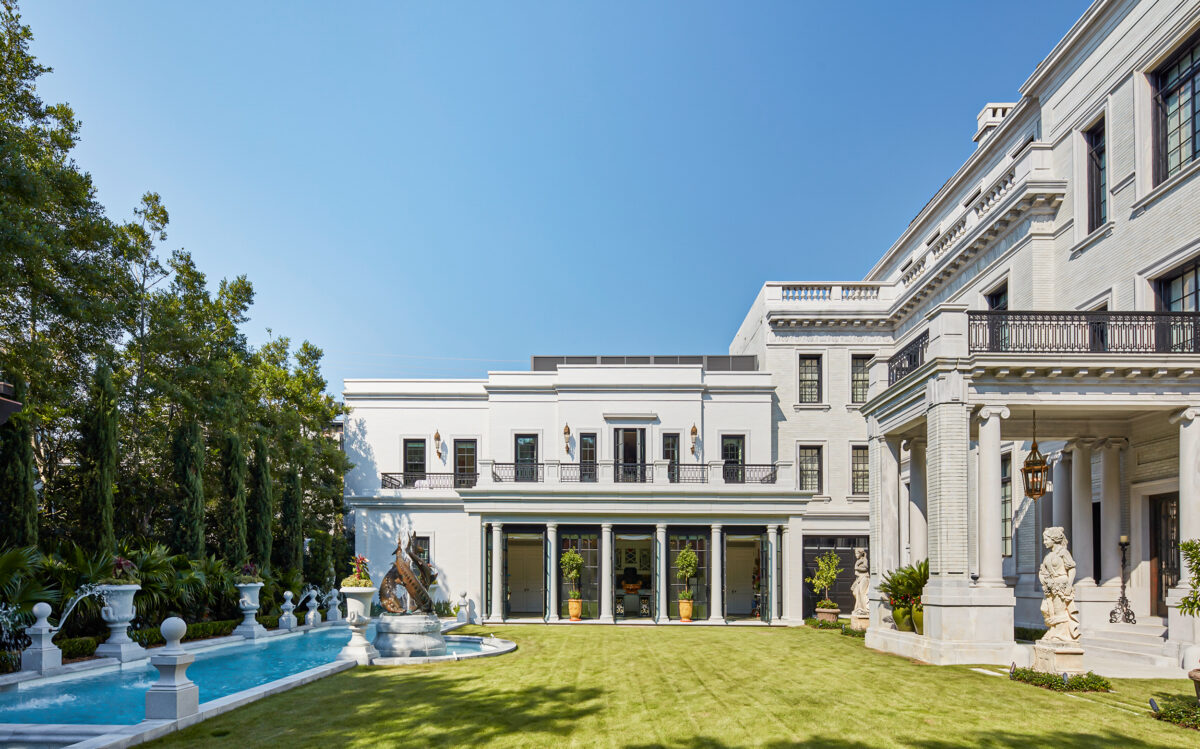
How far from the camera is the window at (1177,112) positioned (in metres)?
15.8

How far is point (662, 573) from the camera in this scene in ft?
85.1

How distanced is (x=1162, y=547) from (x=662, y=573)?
43.8ft

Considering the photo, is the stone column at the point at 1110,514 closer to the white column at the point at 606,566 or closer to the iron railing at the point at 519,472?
the white column at the point at 606,566

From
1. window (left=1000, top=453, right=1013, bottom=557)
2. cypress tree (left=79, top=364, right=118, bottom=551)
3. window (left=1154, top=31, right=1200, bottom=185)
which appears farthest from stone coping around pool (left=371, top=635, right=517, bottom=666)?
window (left=1154, top=31, right=1200, bottom=185)

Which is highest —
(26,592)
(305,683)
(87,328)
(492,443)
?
(87,328)

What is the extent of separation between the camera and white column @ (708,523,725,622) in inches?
1006

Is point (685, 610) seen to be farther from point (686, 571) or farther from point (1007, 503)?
point (1007, 503)

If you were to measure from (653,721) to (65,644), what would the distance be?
10534 millimetres

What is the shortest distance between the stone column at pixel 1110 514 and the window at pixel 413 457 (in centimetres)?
2113

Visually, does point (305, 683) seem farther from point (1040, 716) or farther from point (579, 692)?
point (1040, 716)

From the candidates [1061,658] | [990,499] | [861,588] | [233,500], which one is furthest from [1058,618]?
[233,500]

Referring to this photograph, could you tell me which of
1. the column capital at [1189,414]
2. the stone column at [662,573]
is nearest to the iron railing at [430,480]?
the stone column at [662,573]

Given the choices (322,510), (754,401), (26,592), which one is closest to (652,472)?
(754,401)

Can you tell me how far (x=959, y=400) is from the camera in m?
14.9
